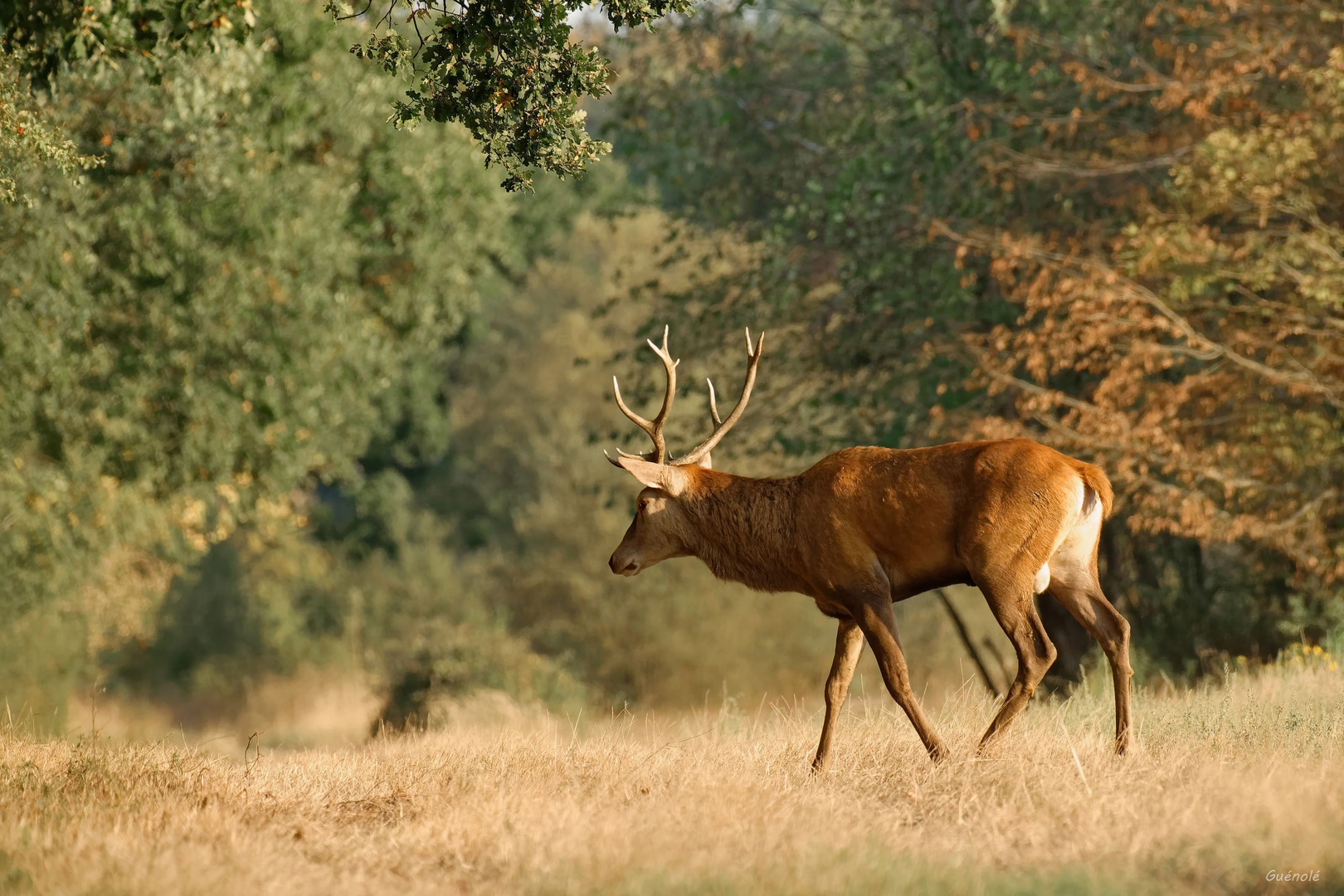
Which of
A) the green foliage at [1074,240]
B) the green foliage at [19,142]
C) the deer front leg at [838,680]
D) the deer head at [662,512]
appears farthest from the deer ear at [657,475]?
the green foliage at [1074,240]

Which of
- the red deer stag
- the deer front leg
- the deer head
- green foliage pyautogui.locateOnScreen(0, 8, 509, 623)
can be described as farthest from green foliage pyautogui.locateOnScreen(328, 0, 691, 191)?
green foliage pyautogui.locateOnScreen(0, 8, 509, 623)

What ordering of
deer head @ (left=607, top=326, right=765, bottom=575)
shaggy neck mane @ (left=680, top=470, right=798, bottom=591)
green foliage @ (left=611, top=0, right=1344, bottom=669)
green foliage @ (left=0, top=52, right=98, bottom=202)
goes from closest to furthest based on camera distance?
shaggy neck mane @ (left=680, top=470, right=798, bottom=591), deer head @ (left=607, top=326, right=765, bottom=575), green foliage @ (left=0, top=52, right=98, bottom=202), green foliage @ (left=611, top=0, right=1344, bottom=669)

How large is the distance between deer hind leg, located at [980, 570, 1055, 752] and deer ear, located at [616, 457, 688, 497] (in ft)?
6.03

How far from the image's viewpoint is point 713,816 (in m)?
6.25

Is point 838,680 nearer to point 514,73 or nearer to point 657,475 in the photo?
point 657,475

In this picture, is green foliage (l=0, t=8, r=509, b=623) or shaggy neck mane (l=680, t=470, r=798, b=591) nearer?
shaggy neck mane (l=680, t=470, r=798, b=591)

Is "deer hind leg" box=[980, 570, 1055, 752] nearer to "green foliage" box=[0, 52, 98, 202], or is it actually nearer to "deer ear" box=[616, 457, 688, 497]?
"deer ear" box=[616, 457, 688, 497]

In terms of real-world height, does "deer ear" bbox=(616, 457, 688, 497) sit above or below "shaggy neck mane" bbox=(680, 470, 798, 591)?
above

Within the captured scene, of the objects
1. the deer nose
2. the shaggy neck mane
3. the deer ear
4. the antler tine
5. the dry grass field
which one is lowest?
the dry grass field

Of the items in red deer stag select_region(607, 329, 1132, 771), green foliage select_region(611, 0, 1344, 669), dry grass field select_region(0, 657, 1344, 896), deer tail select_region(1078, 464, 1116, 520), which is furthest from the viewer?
green foliage select_region(611, 0, 1344, 669)

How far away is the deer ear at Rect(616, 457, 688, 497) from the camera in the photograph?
8.20m

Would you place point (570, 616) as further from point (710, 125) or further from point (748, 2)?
point (748, 2)

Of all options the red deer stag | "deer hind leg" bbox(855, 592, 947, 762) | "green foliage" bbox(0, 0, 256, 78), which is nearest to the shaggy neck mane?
the red deer stag

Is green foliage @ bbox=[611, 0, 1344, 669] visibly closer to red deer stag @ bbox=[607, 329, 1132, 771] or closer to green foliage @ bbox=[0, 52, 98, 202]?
red deer stag @ bbox=[607, 329, 1132, 771]
